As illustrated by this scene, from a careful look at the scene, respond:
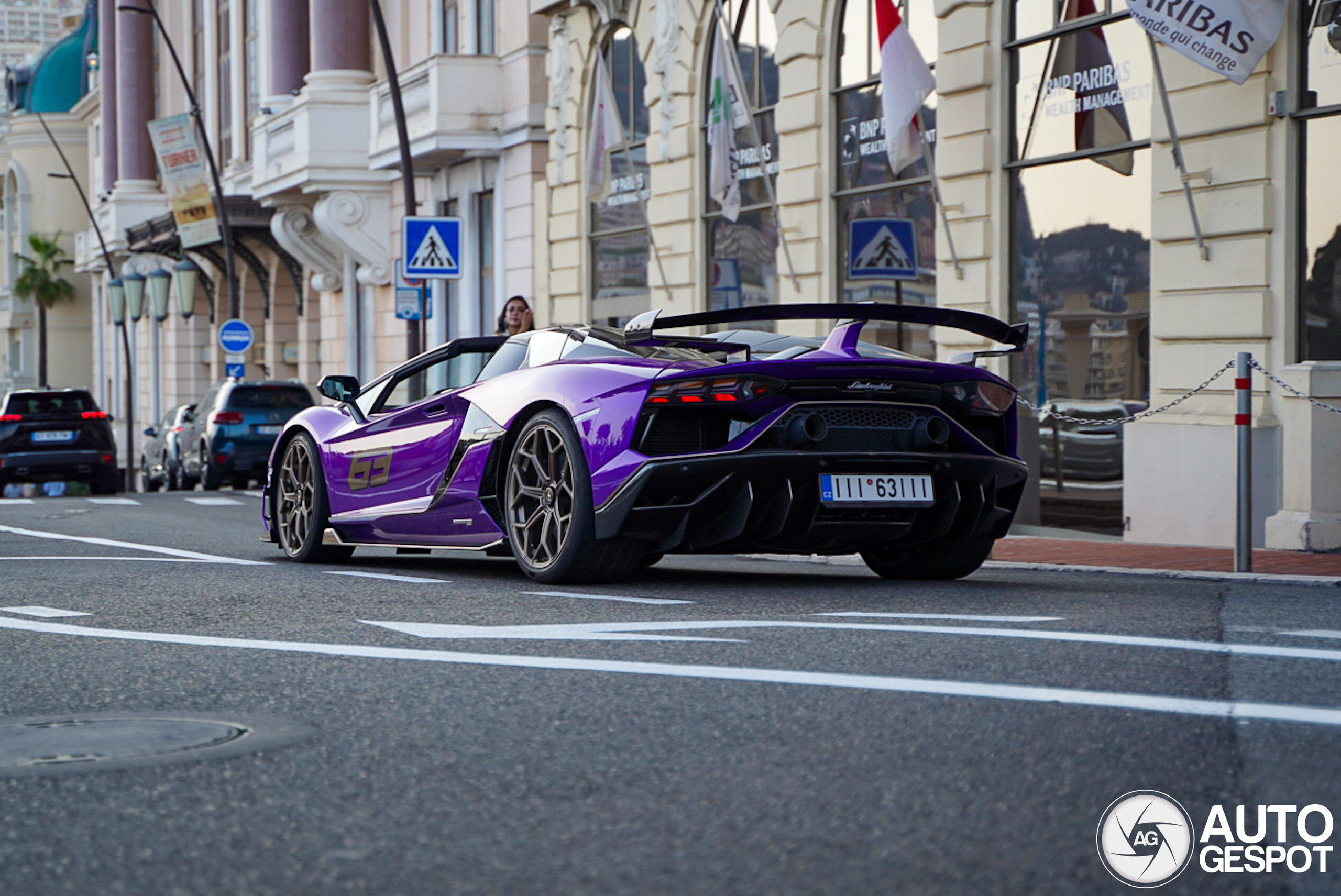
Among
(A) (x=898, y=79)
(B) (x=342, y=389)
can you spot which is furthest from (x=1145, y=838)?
(A) (x=898, y=79)

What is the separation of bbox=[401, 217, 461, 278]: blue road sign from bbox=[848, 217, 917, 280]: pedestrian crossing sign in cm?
537

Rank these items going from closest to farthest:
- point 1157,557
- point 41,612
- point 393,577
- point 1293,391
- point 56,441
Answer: point 41,612
point 393,577
point 1293,391
point 1157,557
point 56,441

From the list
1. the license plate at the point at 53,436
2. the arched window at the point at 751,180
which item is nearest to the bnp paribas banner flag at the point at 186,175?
the license plate at the point at 53,436

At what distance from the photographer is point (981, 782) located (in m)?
3.74

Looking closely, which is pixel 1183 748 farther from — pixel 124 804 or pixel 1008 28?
pixel 1008 28

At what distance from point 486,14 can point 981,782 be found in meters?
25.8

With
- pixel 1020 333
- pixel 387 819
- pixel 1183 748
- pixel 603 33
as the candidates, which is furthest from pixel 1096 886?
pixel 603 33

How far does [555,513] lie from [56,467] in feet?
65.7

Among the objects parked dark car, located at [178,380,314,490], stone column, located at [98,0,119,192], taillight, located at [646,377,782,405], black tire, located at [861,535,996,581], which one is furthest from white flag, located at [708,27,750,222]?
stone column, located at [98,0,119,192]

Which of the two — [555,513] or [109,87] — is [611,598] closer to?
[555,513]

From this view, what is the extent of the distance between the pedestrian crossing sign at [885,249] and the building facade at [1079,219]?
0.04 m

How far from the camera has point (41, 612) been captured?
24.2 ft

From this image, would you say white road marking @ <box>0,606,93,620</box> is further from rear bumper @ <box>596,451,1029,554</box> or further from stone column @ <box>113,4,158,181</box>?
stone column @ <box>113,4,158,181</box>

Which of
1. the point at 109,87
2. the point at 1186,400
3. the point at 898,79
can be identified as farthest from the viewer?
the point at 109,87
